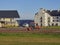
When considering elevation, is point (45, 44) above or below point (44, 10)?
below

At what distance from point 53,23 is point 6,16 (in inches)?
779

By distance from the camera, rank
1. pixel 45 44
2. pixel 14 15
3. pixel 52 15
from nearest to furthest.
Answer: pixel 45 44 < pixel 14 15 < pixel 52 15

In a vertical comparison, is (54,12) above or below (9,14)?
above

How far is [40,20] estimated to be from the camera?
10975cm

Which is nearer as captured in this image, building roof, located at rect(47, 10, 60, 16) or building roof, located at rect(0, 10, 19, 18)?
building roof, located at rect(0, 10, 19, 18)

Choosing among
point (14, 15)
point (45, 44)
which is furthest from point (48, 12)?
point (45, 44)

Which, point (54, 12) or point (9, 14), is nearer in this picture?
point (9, 14)

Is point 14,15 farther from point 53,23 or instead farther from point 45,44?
point 45,44

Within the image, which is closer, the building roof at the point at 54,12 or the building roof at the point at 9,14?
the building roof at the point at 9,14

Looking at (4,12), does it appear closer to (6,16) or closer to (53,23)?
(6,16)

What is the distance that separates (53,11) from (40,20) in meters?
9.89

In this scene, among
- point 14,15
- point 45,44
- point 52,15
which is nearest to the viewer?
point 45,44

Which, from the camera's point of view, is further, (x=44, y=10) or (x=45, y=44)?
(x=44, y=10)

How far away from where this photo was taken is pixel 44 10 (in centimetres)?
11281
